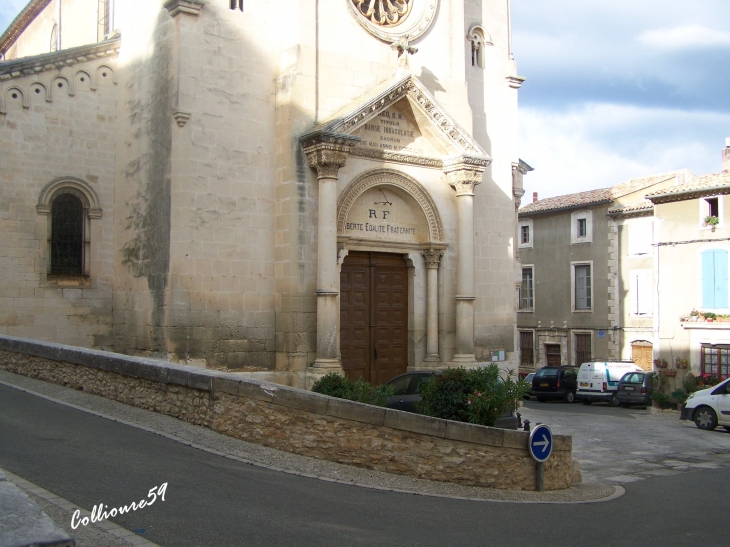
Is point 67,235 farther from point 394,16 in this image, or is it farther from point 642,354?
point 642,354

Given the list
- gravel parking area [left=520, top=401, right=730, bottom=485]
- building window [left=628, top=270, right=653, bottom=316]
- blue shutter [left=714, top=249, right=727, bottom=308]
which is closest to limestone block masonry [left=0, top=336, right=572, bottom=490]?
gravel parking area [left=520, top=401, right=730, bottom=485]

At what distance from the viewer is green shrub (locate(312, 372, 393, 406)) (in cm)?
1109

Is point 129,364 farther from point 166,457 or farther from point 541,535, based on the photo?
point 541,535

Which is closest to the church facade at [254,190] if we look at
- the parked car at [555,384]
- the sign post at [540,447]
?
the sign post at [540,447]

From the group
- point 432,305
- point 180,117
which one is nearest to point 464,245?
point 432,305

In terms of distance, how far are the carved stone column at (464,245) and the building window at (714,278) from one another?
45.0ft

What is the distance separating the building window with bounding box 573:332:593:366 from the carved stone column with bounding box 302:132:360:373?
23551 millimetres

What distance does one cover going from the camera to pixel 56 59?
1812 cm

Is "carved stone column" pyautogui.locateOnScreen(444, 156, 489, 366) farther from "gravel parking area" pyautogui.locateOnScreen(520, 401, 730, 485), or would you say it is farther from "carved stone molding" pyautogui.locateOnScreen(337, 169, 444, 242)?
"gravel parking area" pyautogui.locateOnScreen(520, 401, 730, 485)

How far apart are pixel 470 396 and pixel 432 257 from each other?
28.9ft

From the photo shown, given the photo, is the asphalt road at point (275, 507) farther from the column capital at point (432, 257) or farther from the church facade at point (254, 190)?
the column capital at point (432, 257)

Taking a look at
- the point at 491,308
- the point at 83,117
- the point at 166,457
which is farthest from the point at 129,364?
the point at 491,308

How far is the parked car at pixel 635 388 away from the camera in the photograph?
1105 inches

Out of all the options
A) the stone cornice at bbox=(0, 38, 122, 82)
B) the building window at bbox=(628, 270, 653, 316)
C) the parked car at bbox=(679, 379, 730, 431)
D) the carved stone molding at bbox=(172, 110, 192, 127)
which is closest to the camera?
the carved stone molding at bbox=(172, 110, 192, 127)
